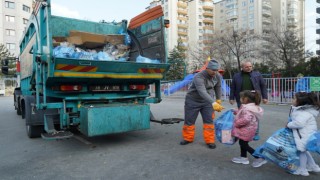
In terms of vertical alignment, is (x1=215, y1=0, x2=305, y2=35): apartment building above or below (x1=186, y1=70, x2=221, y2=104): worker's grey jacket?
above

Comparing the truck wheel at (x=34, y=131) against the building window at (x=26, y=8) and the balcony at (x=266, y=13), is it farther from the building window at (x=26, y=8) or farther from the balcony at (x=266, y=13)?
the balcony at (x=266, y=13)

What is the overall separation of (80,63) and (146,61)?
1.46 meters

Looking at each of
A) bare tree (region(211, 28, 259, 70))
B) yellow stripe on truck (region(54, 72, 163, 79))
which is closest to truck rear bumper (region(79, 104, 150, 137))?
yellow stripe on truck (region(54, 72, 163, 79))

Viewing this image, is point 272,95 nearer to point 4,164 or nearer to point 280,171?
point 280,171

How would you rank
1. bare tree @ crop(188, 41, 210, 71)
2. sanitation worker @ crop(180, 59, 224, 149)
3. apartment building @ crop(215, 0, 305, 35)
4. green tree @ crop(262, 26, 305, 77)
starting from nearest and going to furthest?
sanitation worker @ crop(180, 59, 224, 149) < green tree @ crop(262, 26, 305, 77) < bare tree @ crop(188, 41, 210, 71) < apartment building @ crop(215, 0, 305, 35)

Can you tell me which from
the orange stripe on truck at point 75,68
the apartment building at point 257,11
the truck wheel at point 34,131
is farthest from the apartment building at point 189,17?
the orange stripe on truck at point 75,68

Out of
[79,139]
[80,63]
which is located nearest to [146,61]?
[80,63]

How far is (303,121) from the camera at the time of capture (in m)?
3.44

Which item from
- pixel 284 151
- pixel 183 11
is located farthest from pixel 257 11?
pixel 284 151

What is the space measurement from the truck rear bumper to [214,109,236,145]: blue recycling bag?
1532mm

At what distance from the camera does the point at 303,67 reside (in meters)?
19.2

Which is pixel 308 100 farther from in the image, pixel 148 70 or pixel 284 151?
pixel 148 70

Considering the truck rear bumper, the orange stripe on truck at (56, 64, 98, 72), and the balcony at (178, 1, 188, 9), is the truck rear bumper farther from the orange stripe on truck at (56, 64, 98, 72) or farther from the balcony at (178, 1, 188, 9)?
the balcony at (178, 1, 188, 9)

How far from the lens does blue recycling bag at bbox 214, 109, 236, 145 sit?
4.16 meters
